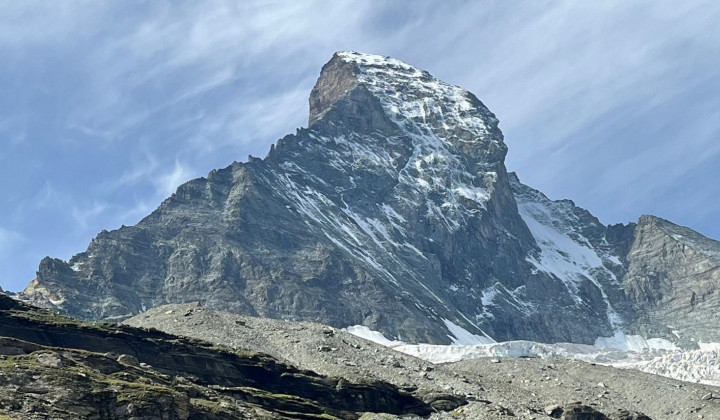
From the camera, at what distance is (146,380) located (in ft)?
434

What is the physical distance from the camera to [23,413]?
4092 inches

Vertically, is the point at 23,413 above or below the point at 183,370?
below

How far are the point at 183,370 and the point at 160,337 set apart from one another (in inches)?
444

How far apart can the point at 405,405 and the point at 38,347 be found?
5787cm

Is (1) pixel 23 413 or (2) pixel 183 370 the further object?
(2) pixel 183 370

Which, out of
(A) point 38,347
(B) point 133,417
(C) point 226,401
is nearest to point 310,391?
(C) point 226,401

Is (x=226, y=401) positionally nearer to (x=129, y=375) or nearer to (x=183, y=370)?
(x=129, y=375)

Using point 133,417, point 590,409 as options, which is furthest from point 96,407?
point 590,409

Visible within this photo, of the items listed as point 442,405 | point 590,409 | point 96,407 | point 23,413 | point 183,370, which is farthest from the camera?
point 590,409

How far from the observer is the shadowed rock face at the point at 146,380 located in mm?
114500

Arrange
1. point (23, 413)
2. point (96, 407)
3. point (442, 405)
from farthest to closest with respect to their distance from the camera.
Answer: point (442, 405) < point (96, 407) < point (23, 413)

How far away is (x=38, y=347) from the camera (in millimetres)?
134625

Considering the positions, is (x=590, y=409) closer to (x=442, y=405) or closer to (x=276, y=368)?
(x=442, y=405)

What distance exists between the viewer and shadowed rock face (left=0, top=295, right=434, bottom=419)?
114 m
